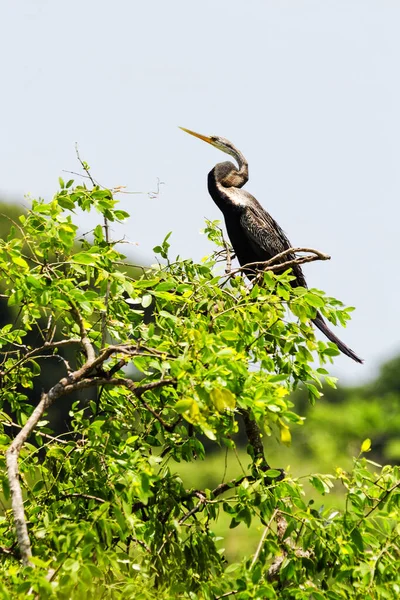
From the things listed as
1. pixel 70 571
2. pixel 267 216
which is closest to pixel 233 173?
pixel 267 216

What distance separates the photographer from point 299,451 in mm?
20594

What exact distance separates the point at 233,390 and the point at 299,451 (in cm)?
1782

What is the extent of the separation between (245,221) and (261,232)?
0.15 metres

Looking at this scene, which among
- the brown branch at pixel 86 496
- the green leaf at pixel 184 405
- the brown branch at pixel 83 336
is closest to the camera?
the green leaf at pixel 184 405

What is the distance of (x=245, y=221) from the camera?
6926mm

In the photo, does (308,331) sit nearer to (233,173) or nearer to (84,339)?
(84,339)

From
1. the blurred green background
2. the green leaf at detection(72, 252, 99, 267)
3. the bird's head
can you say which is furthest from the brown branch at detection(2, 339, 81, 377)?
the blurred green background

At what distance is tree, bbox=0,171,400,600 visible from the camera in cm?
311

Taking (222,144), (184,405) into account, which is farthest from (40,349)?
(222,144)

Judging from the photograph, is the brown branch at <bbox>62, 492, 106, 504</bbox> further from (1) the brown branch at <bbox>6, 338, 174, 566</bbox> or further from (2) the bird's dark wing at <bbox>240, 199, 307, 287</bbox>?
(2) the bird's dark wing at <bbox>240, 199, 307, 287</bbox>

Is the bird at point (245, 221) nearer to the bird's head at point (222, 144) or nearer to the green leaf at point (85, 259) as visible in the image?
the bird's head at point (222, 144)

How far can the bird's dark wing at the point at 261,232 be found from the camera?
6910 mm

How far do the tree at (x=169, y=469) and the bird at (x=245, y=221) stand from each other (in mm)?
2700

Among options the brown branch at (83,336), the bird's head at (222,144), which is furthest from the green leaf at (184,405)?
the bird's head at (222,144)
